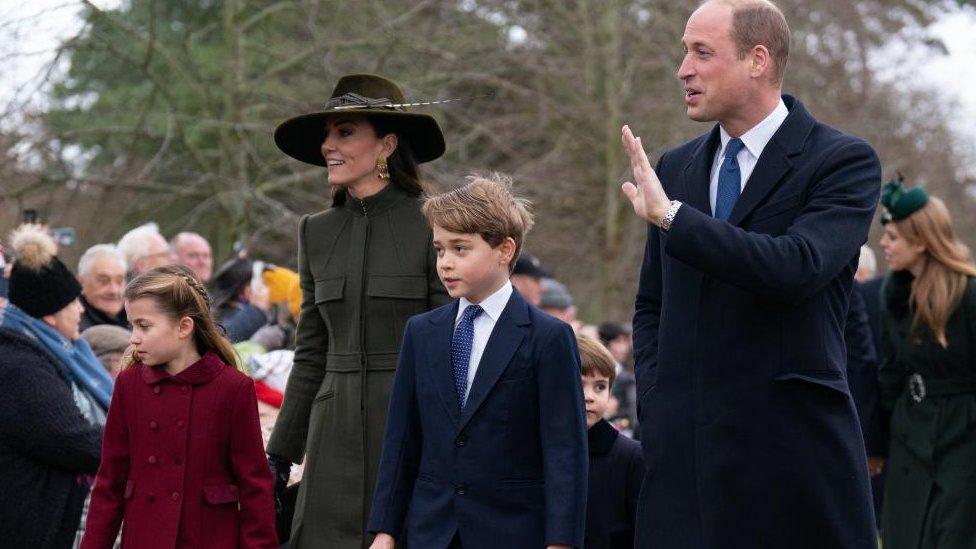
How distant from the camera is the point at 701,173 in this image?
4.43 meters

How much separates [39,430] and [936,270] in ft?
15.4

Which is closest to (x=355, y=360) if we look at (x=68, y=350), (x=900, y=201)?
(x=68, y=350)

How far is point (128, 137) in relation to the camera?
1559 cm

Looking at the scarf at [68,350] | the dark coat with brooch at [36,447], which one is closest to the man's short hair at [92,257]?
the scarf at [68,350]

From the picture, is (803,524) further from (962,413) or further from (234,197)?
(234,197)

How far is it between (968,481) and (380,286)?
3.93 meters

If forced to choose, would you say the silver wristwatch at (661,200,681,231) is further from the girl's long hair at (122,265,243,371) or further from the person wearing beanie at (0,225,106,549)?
the person wearing beanie at (0,225,106,549)

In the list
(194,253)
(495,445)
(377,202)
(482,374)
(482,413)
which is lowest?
(495,445)

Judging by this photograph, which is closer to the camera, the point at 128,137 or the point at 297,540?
the point at 297,540

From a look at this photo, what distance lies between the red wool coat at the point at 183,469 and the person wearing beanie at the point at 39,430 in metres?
0.90

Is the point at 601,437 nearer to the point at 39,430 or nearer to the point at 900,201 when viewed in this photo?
the point at 39,430

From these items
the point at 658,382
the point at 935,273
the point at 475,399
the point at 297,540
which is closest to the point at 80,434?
the point at 297,540

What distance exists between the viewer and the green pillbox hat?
8320 millimetres

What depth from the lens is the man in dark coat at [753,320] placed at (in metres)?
4.09
